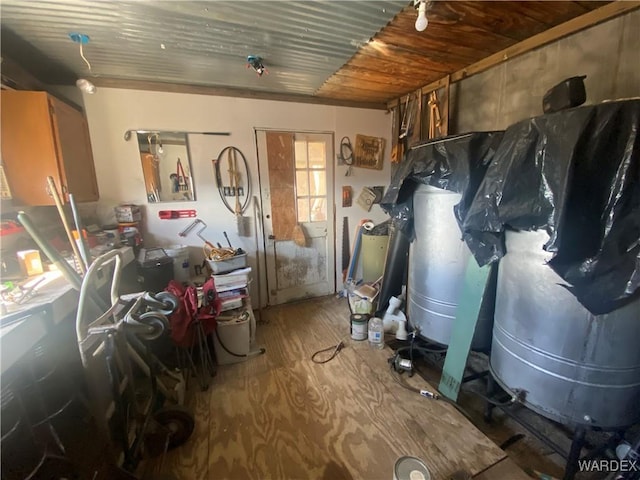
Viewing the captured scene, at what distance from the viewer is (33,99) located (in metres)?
1.69

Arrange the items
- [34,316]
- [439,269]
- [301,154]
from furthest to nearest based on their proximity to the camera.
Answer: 1. [301,154]
2. [439,269]
3. [34,316]

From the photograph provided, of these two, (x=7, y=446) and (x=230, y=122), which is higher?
(x=230, y=122)

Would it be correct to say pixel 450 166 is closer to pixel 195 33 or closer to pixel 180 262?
pixel 195 33

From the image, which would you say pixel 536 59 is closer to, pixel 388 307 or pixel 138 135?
pixel 388 307

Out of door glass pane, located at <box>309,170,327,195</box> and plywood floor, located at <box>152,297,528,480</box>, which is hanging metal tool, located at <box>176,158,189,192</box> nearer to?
door glass pane, located at <box>309,170,327,195</box>

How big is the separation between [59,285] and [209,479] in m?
1.31

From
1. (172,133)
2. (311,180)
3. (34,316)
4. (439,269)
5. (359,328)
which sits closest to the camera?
(34,316)

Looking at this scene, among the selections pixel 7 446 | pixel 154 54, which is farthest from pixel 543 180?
pixel 7 446

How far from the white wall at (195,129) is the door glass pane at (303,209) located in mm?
417

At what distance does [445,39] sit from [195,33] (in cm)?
170

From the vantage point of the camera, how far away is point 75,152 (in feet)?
6.77

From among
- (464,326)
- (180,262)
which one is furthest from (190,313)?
(464,326)

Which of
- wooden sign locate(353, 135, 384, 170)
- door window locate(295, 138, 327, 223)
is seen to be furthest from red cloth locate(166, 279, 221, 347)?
wooden sign locate(353, 135, 384, 170)

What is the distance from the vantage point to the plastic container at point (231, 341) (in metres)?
2.15
